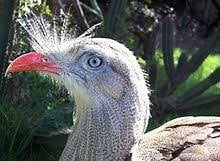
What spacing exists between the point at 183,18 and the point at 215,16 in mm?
495

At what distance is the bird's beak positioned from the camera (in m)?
2.99

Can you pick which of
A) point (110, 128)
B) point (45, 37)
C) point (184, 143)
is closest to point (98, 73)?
point (110, 128)

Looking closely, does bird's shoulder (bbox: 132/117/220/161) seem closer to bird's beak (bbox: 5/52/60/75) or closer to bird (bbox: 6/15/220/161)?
bird (bbox: 6/15/220/161)

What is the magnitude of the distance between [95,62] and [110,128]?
312 mm

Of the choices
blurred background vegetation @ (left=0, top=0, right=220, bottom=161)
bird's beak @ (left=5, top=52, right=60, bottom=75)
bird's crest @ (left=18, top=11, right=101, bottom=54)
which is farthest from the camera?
blurred background vegetation @ (left=0, top=0, right=220, bottom=161)

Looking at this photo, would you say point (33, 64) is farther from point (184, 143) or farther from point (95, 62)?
point (184, 143)

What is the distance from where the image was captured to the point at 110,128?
306 cm

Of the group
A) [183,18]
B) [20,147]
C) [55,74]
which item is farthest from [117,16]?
[183,18]

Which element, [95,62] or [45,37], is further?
[45,37]

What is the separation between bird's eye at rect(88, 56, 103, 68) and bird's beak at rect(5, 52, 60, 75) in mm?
154

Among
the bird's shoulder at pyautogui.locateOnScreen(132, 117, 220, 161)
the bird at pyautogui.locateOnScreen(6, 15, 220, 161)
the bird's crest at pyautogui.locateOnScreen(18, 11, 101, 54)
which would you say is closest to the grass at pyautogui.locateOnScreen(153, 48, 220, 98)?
the bird's shoulder at pyautogui.locateOnScreen(132, 117, 220, 161)

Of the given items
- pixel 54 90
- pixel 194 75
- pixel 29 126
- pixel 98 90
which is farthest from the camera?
pixel 194 75

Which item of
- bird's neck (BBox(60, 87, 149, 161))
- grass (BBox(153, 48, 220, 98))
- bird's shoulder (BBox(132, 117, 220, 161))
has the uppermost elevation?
bird's neck (BBox(60, 87, 149, 161))

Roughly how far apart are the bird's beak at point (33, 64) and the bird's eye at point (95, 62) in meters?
0.15
